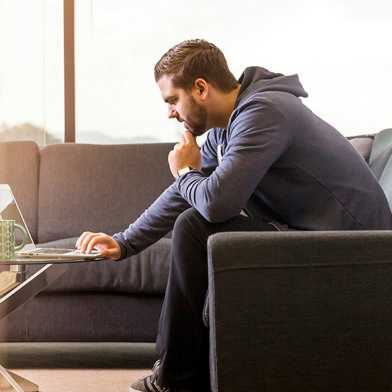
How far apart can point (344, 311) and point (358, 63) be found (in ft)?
8.11

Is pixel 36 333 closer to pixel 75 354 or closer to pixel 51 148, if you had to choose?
pixel 75 354

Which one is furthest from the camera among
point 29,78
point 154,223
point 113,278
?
point 29,78

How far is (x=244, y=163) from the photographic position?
1628 millimetres

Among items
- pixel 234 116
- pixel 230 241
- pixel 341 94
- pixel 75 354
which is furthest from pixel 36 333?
pixel 341 94

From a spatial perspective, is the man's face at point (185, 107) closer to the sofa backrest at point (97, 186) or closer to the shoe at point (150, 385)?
the shoe at point (150, 385)

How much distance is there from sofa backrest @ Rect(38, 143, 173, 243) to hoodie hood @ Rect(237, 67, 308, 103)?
1.22 m

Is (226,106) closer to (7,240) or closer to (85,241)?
(85,241)

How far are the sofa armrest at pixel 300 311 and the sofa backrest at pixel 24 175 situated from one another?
1.79 metres

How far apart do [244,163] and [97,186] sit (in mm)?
1541

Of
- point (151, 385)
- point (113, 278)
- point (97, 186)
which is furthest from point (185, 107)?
point (97, 186)

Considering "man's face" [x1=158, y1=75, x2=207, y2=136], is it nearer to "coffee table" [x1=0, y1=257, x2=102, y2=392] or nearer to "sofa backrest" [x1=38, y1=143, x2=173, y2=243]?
"coffee table" [x1=0, y1=257, x2=102, y2=392]

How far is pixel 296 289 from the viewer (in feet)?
4.68

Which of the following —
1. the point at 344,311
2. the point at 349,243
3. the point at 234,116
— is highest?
the point at 234,116

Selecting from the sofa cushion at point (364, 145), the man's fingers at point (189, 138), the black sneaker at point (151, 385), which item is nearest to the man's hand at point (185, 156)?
the man's fingers at point (189, 138)
